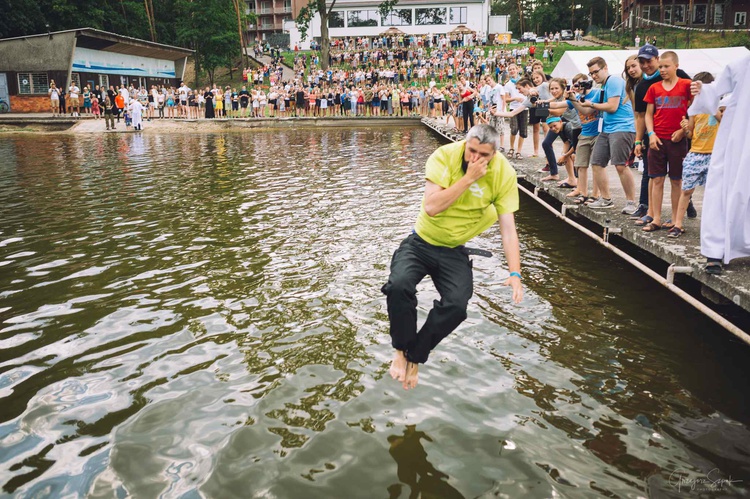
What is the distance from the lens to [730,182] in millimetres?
5711

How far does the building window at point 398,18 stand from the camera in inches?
2854

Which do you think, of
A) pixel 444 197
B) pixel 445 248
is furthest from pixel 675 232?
pixel 444 197

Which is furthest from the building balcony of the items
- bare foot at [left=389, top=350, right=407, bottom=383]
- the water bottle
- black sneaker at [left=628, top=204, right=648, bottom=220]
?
bare foot at [left=389, top=350, right=407, bottom=383]

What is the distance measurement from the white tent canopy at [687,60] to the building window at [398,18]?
51246 millimetres

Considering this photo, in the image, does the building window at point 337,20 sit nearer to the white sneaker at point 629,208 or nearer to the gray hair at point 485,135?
the white sneaker at point 629,208

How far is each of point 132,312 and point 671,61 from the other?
6.85 meters

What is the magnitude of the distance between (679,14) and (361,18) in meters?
35.9

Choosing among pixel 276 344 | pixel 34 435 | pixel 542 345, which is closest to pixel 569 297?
pixel 542 345

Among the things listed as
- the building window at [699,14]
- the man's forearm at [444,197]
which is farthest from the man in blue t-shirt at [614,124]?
the building window at [699,14]

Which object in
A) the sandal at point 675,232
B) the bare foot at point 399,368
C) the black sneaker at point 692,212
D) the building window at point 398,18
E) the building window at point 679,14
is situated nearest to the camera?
the bare foot at point 399,368

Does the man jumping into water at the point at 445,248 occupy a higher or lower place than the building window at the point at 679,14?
lower

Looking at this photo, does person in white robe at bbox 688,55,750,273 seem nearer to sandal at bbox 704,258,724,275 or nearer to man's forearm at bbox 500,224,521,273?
sandal at bbox 704,258,724,275

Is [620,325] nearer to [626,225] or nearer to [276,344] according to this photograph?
[626,225]

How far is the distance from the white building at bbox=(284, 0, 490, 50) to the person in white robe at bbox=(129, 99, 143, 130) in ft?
148
